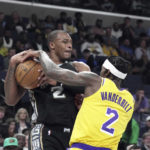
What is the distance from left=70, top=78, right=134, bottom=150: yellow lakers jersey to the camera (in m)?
3.89

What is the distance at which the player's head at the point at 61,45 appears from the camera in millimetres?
4414

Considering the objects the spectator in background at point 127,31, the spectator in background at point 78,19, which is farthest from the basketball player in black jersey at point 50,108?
the spectator in background at point 127,31

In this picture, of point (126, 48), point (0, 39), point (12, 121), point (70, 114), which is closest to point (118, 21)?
point (126, 48)

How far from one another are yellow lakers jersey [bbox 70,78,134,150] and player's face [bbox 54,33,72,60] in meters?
0.61

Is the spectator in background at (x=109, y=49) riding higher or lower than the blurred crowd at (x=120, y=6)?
lower

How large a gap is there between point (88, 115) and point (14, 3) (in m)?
11.0

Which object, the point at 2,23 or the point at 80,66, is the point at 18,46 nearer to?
the point at 2,23

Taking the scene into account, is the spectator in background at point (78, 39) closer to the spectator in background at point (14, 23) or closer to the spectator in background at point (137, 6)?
the spectator in background at point (14, 23)

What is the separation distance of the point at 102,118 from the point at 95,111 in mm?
91

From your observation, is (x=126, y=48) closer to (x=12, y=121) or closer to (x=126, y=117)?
(x=12, y=121)

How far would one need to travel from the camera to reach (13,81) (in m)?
4.33

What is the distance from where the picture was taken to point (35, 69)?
415cm

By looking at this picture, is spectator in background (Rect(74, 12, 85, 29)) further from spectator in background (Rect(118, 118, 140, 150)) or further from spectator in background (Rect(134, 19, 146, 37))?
spectator in background (Rect(118, 118, 140, 150))

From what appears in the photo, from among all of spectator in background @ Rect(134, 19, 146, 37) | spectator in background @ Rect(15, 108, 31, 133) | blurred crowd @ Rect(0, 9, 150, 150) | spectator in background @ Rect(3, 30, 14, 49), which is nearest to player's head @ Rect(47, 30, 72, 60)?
blurred crowd @ Rect(0, 9, 150, 150)
